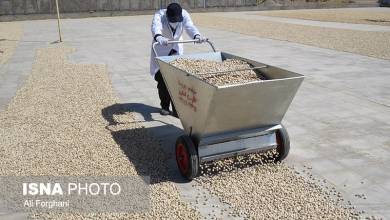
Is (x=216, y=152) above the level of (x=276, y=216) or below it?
above

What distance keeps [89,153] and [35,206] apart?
1.51m

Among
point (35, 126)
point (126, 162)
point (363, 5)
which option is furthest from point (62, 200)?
point (363, 5)

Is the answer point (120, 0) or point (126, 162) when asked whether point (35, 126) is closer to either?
point (126, 162)

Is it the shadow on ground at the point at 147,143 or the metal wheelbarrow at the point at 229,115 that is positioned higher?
the metal wheelbarrow at the point at 229,115

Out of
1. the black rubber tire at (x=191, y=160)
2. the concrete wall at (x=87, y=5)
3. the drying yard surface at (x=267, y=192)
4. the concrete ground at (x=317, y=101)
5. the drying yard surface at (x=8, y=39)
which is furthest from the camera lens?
the concrete wall at (x=87, y=5)

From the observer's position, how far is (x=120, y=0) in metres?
31.4

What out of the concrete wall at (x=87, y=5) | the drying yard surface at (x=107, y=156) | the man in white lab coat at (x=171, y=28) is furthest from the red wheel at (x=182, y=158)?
the concrete wall at (x=87, y=5)

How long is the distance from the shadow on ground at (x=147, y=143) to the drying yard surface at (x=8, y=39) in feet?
23.5

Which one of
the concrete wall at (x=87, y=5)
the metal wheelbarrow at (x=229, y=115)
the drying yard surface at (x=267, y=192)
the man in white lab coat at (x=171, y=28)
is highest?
the concrete wall at (x=87, y=5)

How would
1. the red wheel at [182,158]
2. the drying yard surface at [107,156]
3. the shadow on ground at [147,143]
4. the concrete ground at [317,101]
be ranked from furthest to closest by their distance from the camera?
the shadow on ground at [147,143] < the concrete ground at [317,101] < the red wheel at [182,158] < the drying yard surface at [107,156]

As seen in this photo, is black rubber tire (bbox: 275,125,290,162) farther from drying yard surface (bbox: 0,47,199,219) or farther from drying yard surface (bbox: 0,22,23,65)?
drying yard surface (bbox: 0,22,23,65)

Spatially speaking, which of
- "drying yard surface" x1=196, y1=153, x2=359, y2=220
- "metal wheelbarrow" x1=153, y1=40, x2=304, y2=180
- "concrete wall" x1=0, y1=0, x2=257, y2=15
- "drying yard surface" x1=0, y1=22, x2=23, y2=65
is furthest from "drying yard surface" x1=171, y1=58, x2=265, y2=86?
"concrete wall" x1=0, y1=0, x2=257, y2=15

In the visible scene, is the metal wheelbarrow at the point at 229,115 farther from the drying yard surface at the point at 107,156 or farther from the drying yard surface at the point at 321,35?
the drying yard surface at the point at 321,35

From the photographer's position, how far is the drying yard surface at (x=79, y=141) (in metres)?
Answer: 5.18
